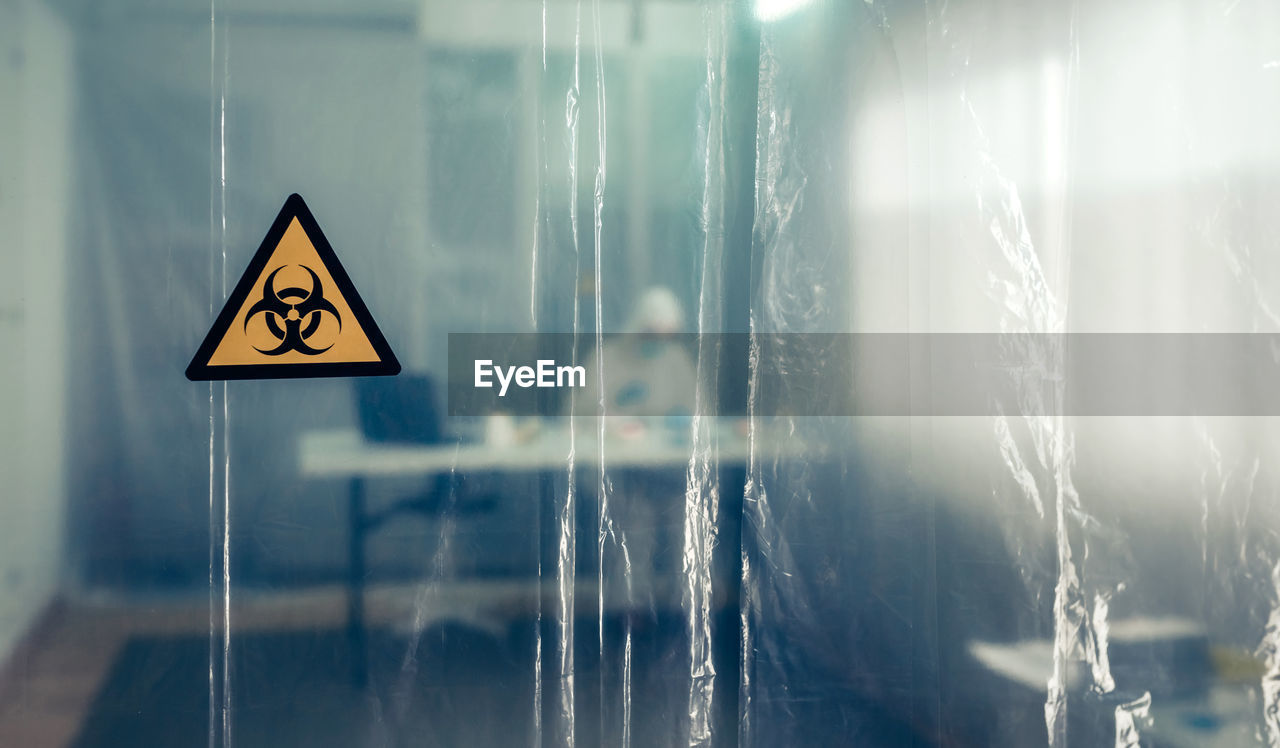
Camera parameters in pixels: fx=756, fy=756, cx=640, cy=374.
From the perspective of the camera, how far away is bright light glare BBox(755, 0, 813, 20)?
3.64ft

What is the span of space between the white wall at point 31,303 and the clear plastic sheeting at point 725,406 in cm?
16

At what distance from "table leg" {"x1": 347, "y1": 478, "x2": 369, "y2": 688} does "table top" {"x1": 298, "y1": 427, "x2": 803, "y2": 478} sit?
41 mm

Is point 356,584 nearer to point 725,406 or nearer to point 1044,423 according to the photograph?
point 725,406

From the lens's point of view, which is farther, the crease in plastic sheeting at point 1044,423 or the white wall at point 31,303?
the crease in plastic sheeting at point 1044,423

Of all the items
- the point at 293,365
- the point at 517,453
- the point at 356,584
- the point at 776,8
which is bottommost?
the point at 356,584

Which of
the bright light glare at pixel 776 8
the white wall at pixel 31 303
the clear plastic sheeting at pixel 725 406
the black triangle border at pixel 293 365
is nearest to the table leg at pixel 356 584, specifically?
the clear plastic sheeting at pixel 725 406

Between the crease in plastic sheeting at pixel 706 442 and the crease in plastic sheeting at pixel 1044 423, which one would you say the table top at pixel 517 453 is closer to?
the crease in plastic sheeting at pixel 706 442

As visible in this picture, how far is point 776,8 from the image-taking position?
111 cm

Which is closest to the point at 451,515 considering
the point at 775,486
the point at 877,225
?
the point at 775,486

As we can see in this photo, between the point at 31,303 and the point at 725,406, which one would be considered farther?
the point at 725,406

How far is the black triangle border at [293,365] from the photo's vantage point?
106 centimetres

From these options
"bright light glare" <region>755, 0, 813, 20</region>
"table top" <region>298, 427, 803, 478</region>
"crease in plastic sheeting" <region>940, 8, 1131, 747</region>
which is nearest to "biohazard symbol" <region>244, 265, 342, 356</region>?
"table top" <region>298, 427, 803, 478</region>

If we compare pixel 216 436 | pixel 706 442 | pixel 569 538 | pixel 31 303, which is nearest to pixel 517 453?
pixel 569 538

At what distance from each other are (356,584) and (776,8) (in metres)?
1.04
